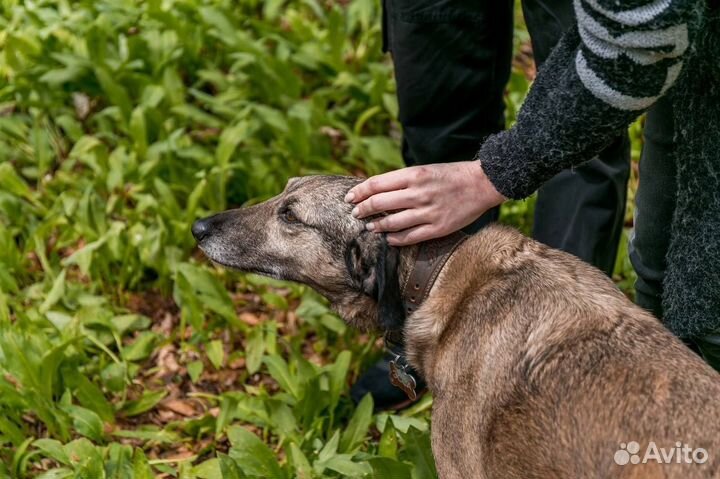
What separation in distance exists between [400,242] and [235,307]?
2.08 metres

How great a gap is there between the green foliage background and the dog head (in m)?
0.67

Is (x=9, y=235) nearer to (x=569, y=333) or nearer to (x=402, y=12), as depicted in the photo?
(x=402, y=12)

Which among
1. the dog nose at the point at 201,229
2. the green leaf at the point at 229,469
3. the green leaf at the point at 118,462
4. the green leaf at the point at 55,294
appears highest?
the dog nose at the point at 201,229

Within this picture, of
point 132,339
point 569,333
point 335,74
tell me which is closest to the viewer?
point 569,333

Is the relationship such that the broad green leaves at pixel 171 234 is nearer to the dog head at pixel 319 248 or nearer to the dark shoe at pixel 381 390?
the dark shoe at pixel 381 390

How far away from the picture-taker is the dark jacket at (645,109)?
2371 millimetres

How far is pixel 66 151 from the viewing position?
620cm

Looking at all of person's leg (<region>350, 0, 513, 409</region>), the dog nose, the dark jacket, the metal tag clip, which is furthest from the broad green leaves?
the dark jacket

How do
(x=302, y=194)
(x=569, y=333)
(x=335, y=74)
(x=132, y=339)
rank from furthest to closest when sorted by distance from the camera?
1. (x=335, y=74)
2. (x=132, y=339)
3. (x=302, y=194)
4. (x=569, y=333)

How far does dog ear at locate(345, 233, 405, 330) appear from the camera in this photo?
3430 mm

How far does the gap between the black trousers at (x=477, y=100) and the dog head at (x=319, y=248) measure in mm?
702

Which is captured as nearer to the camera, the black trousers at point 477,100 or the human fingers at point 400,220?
the human fingers at point 400,220

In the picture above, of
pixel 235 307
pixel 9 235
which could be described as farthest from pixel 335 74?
pixel 9 235

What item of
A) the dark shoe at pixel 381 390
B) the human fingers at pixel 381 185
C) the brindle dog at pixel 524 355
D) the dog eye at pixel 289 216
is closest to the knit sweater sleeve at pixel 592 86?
the human fingers at pixel 381 185
